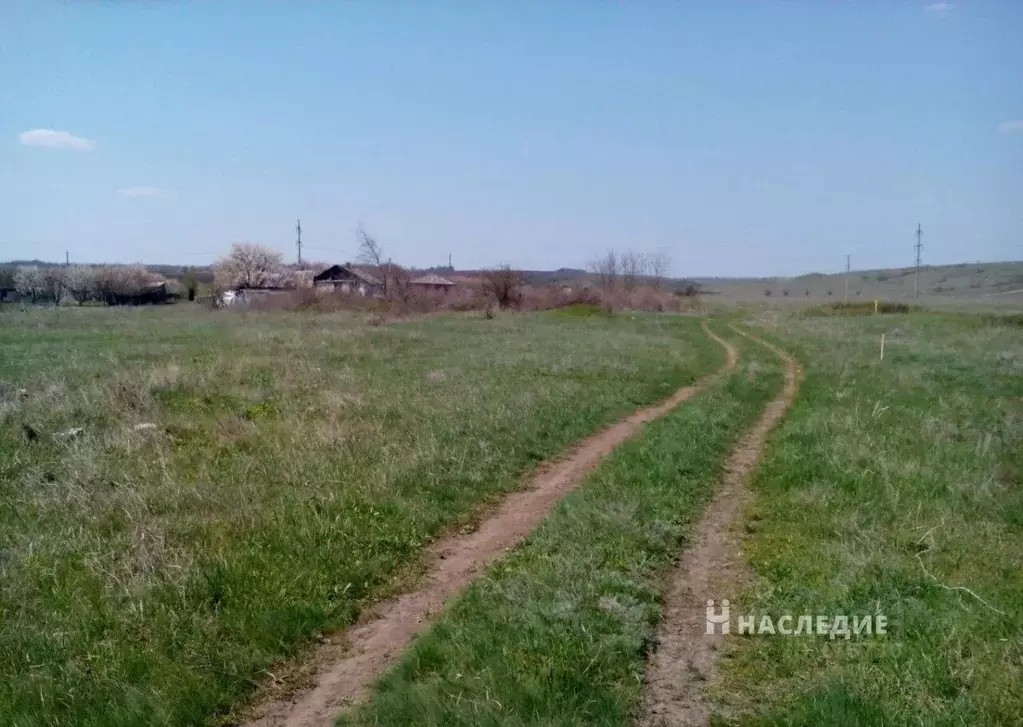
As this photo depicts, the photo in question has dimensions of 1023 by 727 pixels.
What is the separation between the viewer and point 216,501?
8.04m

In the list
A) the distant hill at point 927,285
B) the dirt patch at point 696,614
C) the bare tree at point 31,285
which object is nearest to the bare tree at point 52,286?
the bare tree at point 31,285

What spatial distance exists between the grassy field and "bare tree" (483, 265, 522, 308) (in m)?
46.4

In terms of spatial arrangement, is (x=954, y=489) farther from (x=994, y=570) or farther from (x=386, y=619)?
(x=386, y=619)

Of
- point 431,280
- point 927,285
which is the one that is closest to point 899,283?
point 927,285

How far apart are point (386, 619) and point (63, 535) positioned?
3644mm

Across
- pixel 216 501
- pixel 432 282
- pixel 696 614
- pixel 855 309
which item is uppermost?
pixel 432 282

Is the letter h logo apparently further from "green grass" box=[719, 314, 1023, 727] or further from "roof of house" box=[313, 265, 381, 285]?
"roof of house" box=[313, 265, 381, 285]

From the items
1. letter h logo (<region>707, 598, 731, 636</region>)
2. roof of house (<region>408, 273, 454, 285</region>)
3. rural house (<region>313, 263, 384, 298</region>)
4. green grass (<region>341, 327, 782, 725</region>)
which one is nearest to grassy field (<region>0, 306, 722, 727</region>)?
green grass (<region>341, 327, 782, 725</region>)

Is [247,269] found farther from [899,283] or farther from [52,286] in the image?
[899,283]

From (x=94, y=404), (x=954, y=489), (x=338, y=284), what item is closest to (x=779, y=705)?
(x=954, y=489)

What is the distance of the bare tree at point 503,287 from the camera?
6512cm

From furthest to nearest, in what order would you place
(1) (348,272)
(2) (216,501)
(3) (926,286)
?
(3) (926,286) < (1) (348,272) < (2) (216,501)

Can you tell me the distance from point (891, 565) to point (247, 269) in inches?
3691

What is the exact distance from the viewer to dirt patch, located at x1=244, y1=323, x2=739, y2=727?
15.7ft
